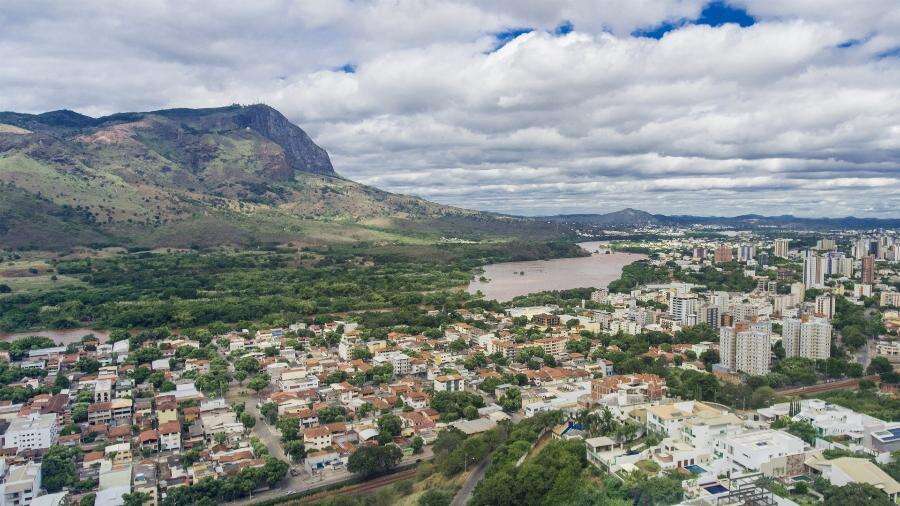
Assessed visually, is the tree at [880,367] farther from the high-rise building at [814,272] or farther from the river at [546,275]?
the high-rise building at [814,272]

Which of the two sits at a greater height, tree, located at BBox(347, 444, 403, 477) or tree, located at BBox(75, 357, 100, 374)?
tree, located at BBox(75, 357, 100, 374)

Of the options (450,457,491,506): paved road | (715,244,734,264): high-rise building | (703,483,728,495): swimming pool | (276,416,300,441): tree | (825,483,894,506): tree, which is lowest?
(450,457,491,506): paved road

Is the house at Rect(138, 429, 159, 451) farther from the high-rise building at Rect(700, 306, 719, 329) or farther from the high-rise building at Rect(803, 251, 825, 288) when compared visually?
the high-rise building at Rect(803, 251, 825, 288)

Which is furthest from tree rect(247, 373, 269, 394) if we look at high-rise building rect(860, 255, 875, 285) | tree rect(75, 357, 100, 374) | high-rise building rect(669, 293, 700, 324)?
high-rise building rect(860, 255, 875, 285)

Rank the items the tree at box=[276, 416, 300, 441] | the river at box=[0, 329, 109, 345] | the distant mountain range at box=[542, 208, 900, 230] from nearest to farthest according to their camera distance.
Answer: the tree at box=[276, 416, 300, 441]
the river at box=[0, 329, 109, 345]
the distant mountain range at box=[542, 208, 900, 230]

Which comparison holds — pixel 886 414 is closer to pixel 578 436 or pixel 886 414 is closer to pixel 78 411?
pixel 578 436

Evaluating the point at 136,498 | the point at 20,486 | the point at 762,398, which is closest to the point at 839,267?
the point at 762,398
